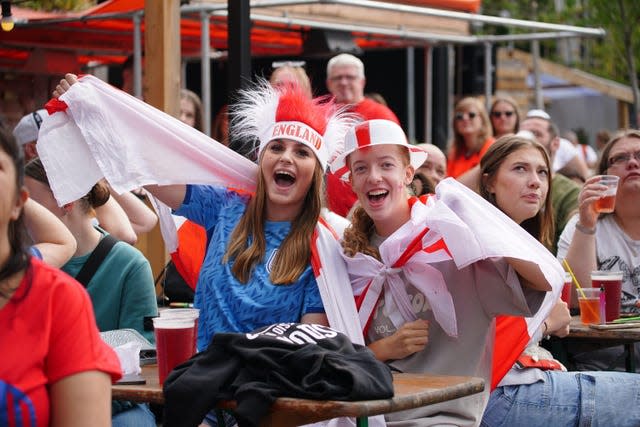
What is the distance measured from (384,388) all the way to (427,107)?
962 centimetres

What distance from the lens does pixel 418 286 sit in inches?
148

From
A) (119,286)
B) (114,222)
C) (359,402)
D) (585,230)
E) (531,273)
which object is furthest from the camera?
(114,222)

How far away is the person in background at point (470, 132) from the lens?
8219 mm

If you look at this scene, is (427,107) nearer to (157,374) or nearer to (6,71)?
(6,71)

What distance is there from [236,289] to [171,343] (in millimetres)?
588

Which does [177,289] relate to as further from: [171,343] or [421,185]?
[171,343]

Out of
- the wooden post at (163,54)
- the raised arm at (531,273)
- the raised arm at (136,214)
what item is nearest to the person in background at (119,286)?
the raised arm at (136,214)

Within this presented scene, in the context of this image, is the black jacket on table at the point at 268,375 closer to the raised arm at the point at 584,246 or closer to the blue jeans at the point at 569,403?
the blue jeans at the point at 569,403

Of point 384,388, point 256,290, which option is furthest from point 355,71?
point 384,388

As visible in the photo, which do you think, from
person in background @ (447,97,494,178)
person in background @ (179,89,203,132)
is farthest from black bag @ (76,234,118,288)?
person in background @ (447,97,494,178)

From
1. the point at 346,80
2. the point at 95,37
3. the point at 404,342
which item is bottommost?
the point at 404,342

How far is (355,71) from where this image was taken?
24.7 feet

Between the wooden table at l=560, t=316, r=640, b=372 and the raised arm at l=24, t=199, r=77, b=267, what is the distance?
6.86 feet

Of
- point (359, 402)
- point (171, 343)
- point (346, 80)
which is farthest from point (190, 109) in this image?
point (359, 402)
